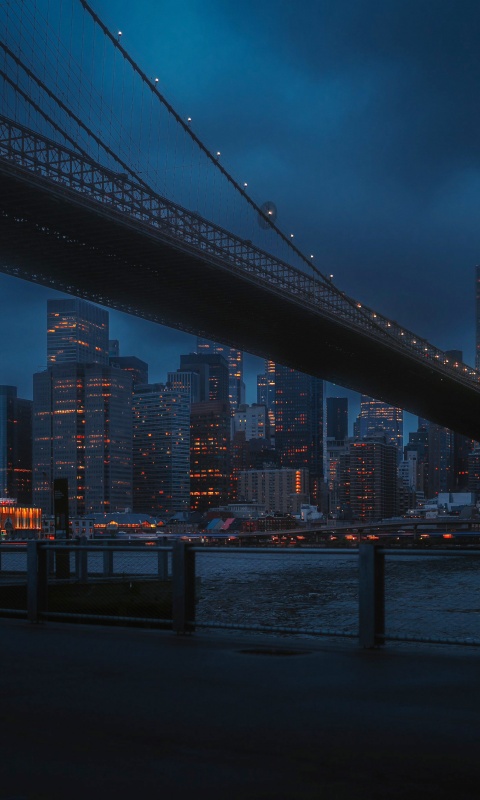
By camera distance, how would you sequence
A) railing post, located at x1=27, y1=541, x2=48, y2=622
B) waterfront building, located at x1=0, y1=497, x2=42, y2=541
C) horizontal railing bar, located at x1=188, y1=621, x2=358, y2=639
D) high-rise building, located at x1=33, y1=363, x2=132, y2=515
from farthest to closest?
high-rise building, located at x1=33, y1=363, x2=132, y2=515
waterfront building, located at x1=0, y1=497, x2=42, y2=541
railing post, located at x1=27, y1=541, x2=48, y2=622
horizontal railing bar, located at x1=188, y1=621, x2=358, y2=639

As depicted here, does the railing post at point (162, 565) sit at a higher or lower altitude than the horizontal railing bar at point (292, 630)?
higher

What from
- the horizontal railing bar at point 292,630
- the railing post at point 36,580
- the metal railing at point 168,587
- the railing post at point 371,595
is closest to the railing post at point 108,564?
the metal railing at point 168,587

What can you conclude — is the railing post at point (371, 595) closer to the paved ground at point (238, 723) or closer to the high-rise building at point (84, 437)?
the paved ground at point (238, 723)

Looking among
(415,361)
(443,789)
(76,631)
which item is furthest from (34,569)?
(415,361)

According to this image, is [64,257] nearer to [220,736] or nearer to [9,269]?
[9,269]

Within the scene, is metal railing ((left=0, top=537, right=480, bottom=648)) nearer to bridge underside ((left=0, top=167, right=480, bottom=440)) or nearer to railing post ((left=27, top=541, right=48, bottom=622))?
railing post ((left=27, top=541, right=48, bottom=622))

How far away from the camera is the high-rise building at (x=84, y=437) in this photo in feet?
561

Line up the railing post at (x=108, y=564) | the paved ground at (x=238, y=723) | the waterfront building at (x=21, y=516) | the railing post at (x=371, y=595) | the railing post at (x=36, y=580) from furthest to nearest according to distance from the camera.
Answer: the waterfront building at (x=21, y=516) → the railing post at (x=108, y=564) → the railing post at (x=36, y=580) → the railing post at (x=371, y=595) → the paved ground at (x=238, y=723)

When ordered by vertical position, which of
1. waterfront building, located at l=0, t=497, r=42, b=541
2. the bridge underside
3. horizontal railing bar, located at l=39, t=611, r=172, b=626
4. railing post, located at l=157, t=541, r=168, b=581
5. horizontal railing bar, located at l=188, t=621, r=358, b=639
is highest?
the bridge underside

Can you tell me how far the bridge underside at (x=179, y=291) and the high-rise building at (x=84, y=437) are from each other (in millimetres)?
105938

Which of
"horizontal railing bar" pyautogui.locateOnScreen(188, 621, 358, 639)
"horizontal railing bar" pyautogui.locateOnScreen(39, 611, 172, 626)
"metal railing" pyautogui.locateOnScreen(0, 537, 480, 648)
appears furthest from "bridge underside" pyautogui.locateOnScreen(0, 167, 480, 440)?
"horizontal railing bar" pyautogui.locateOnScreen(188, 621, 358, 639)

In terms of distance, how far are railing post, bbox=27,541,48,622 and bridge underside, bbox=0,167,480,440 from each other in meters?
26.4

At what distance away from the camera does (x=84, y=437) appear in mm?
174875

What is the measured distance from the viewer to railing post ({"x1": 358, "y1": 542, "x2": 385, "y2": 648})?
8227mm
